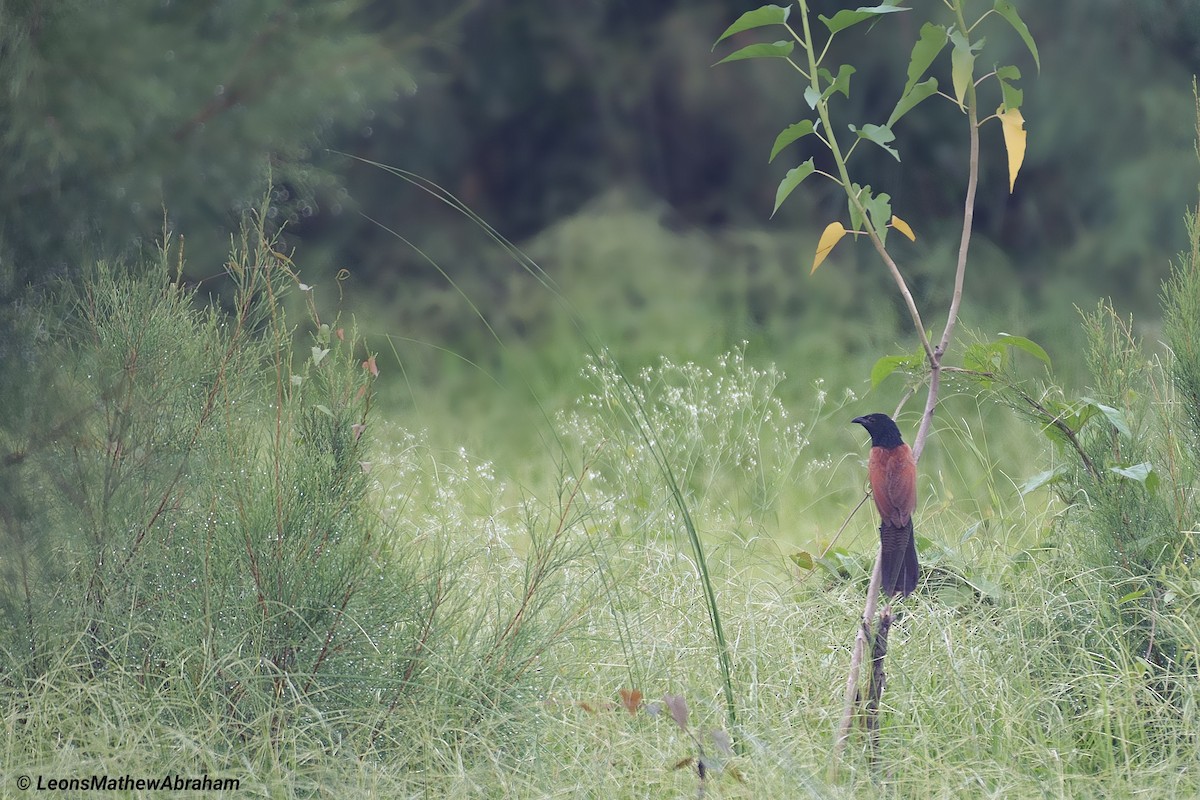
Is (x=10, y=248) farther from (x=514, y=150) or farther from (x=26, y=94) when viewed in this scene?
(x=514, y=150)

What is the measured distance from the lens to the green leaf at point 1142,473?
163cm

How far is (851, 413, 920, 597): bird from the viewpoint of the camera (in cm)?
132

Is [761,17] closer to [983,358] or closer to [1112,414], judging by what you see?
[983,358]

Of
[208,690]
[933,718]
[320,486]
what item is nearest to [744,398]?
[933,718]

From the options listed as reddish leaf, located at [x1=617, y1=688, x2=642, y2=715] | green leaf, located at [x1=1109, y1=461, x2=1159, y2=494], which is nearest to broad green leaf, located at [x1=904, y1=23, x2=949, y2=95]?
green leaf, located at [x1=1109, y1=461, x2=1159, y2=494]

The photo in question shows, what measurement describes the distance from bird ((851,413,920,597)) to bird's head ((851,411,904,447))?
0.07 ft

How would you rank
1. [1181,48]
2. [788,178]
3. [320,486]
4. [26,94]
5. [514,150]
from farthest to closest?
[514,150]
[1181,48]
[320,486]
[26,94]
[788,178]

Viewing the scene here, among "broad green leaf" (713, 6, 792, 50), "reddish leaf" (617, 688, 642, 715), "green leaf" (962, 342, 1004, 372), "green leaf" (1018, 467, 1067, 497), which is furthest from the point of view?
"green leaf" (1018, 467, 1067, 497)

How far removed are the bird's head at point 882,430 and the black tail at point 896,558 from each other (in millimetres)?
107

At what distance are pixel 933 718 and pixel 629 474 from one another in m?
1.10

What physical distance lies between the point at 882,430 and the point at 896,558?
0.16 metres

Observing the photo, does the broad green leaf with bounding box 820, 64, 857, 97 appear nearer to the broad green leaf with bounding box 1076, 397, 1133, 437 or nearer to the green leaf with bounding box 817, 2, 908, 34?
the green leaf with bounding box 817, 2, 908, 34

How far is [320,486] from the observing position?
1.62 meters

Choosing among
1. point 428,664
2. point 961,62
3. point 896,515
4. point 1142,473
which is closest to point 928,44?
point 961,62
